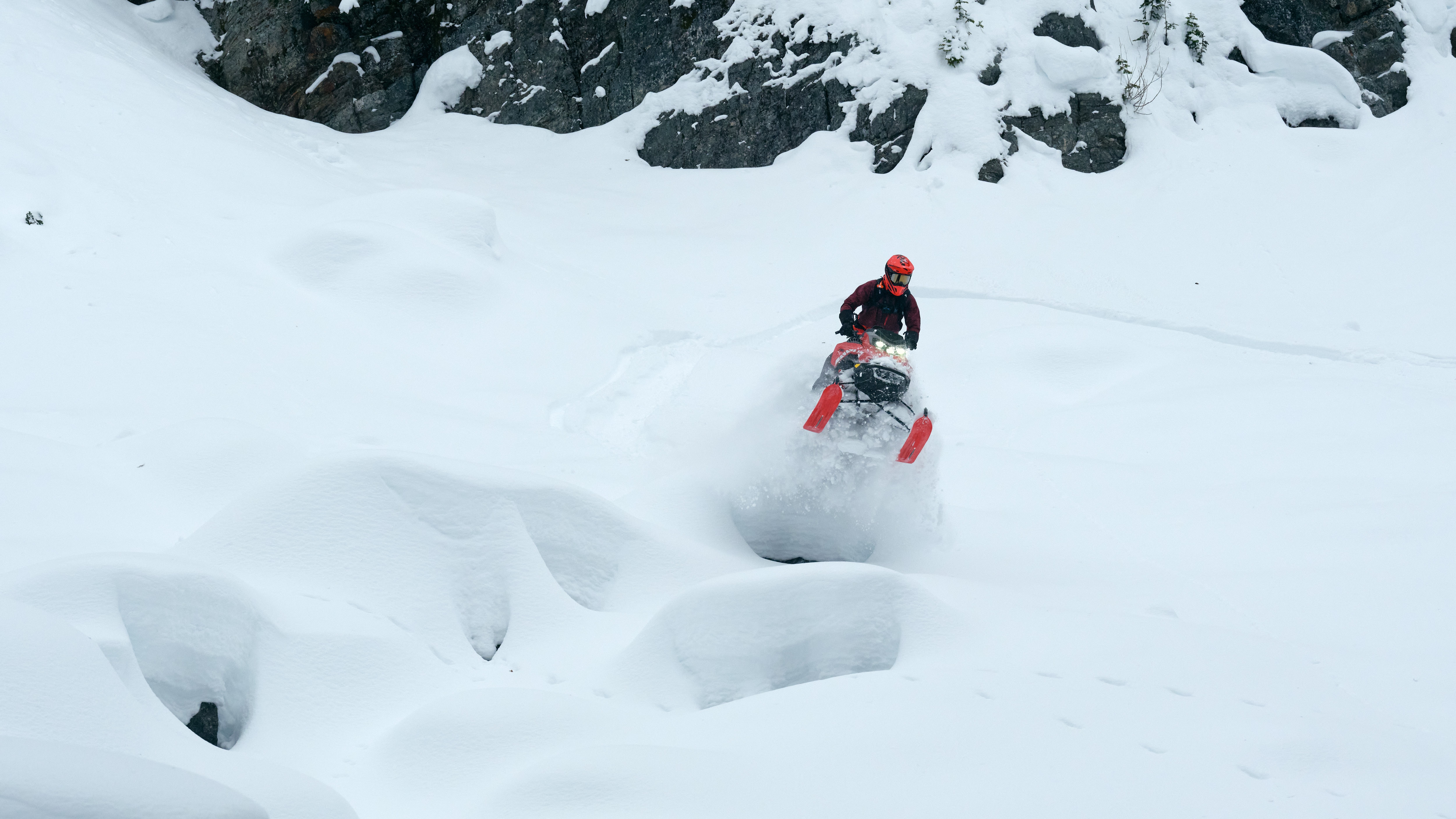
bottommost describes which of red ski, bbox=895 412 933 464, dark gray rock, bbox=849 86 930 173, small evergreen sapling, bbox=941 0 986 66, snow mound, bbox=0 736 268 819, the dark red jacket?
red ski, bbox=895 412 933 464

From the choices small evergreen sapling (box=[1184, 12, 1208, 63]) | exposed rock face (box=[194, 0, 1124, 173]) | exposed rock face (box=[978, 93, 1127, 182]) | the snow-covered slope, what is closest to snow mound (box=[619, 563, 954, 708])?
the snow-covered slope

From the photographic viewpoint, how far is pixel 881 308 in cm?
833

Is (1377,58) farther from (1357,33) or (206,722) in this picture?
(206,722)

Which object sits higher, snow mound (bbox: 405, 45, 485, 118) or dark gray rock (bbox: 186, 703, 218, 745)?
snow mound (bbox: 405, 45, 485, 118)

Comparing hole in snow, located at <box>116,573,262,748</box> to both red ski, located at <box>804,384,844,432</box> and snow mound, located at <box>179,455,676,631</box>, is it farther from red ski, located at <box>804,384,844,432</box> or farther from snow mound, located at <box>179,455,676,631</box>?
red ski, located at <box>804,384,844,432</box>

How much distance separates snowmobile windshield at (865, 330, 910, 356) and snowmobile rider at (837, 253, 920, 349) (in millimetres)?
325

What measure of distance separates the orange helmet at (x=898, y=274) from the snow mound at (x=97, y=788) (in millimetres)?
6201

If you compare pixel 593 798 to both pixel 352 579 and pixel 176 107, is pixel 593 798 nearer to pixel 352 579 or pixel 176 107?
pixel 352 579

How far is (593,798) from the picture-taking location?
131 inches

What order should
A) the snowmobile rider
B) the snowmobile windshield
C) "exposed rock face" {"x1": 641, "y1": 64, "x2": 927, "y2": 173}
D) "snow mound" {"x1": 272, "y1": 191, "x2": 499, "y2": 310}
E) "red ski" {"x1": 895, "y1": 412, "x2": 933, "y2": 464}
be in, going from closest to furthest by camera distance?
"red ski" {"x1": 895, "y1": 412, "x2": 933, "y2": 464}
the snowmobile windshield
the snowmobile rider
"snow mound" {"x1": 272, "y1": 191, "x2": 499, "y2": 310}
"exposed rock face" {"x1": 641, "y1": 64, "x2": 927, "y2": 173}

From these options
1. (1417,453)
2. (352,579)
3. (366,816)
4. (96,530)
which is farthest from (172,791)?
(1417,453)

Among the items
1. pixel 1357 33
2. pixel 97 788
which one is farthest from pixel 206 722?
pixel 1357 33

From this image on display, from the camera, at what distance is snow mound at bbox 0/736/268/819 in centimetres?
210

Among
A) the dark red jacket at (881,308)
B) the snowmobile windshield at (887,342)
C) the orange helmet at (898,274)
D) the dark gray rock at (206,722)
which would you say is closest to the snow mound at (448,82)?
the dark red jacket at (881,308)
